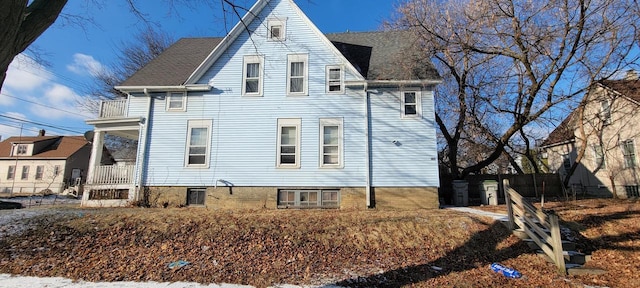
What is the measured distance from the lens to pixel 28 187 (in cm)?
3441

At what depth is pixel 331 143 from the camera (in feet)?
42.0

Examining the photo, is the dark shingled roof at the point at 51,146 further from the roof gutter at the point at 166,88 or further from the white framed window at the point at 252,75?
the white framed window at the point at 252,75

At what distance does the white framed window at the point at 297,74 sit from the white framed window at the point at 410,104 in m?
4.05

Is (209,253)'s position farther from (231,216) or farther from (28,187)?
(28,187)

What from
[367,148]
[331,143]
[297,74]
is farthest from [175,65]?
[367,148]

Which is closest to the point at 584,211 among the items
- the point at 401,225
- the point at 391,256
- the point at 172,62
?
the point at 401,225

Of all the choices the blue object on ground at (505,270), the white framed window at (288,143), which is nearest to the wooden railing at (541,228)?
the blue object on ground at (505,270)

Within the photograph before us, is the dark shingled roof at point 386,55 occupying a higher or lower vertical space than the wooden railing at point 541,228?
higher

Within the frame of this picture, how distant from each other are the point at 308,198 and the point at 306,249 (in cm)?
490

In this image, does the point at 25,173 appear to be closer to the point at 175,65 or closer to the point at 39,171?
the point at 39,171

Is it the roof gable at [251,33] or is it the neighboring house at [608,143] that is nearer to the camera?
the roof gable at [251,33]

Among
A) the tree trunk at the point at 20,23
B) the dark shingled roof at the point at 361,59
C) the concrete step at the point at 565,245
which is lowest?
the concrete step at the point at 565,245

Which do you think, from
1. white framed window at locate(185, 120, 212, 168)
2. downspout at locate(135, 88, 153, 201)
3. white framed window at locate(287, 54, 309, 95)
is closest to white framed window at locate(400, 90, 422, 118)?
white framed window at locate(287, 54, 309, 95)

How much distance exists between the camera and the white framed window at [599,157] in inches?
738
